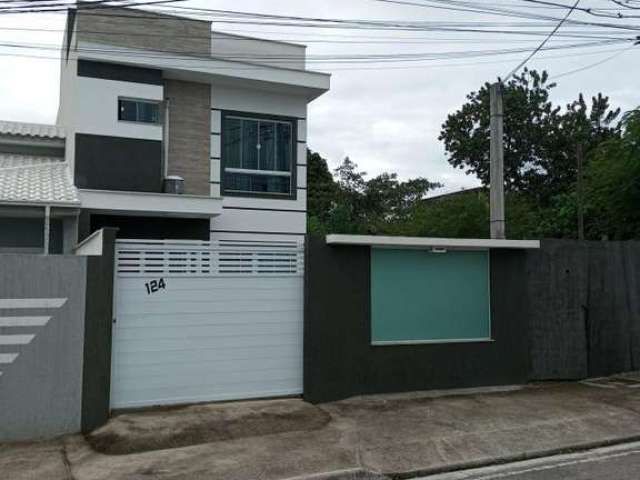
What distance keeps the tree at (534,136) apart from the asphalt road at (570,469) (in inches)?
1168

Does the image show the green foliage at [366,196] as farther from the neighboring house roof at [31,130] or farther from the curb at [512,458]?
the curb at [512,458]

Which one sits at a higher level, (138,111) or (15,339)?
(138,111)

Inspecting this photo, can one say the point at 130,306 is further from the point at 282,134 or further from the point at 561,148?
the point at 561,148

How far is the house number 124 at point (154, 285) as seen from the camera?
8453mm

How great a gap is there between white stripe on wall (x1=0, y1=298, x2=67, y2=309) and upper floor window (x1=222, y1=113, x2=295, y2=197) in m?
6.31

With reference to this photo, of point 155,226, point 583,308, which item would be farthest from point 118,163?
point 583,308

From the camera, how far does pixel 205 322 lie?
876cm

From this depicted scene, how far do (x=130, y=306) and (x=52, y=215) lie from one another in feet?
11.4

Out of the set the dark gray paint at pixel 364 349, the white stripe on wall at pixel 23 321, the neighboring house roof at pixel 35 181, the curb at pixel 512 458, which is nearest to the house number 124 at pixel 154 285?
the white stripe on wall at pixel 23 321

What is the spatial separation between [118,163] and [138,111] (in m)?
1.10

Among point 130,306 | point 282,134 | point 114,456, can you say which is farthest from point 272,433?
point 282,134

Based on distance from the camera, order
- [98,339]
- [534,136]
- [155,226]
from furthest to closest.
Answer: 1. [534,136]
2. [155,226]
3. [98,339]

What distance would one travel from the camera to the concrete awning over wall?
9453 mm

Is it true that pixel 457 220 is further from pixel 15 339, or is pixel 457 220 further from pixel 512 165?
pixel 15 339
